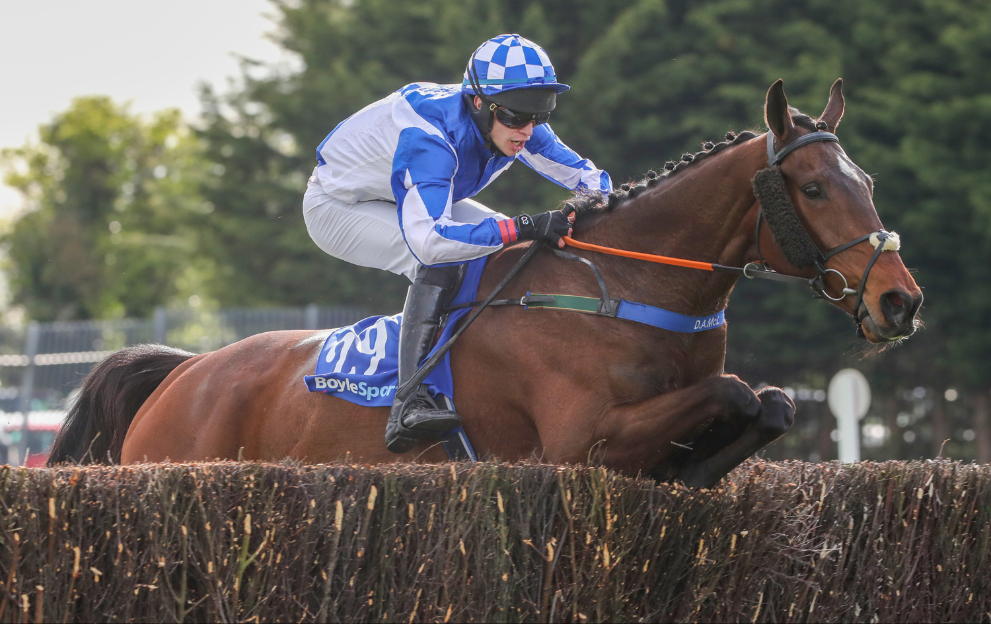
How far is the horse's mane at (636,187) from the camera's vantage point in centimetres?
396

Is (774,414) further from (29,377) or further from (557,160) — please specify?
(29,377)

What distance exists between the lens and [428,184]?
3.96 metres

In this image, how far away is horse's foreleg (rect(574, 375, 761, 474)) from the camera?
3.49 meters

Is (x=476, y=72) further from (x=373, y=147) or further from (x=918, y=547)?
(x=918, y=547)

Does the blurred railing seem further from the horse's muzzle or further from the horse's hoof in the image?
the horse's muzzle

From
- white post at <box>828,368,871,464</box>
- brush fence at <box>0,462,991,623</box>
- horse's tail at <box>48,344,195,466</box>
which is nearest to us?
brush fence at <box>0,462,991,623</box>

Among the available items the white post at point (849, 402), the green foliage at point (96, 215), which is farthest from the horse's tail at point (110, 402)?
the green foliage at point (96, 215)

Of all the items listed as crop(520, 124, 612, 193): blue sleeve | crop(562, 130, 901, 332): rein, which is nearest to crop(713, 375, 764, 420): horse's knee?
crop(562, 130, 901, 332): rein

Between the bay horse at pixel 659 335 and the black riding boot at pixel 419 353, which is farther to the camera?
the black riding boot at pixel 419 353

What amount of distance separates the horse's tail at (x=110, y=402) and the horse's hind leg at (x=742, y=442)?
3.19 m

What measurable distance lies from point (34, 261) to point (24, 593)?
35.1m

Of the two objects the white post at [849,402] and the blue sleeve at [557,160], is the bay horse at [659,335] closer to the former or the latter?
the blue sleeve at [557,160]

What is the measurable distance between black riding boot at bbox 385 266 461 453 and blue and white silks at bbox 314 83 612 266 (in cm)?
18

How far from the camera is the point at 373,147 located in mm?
4344
